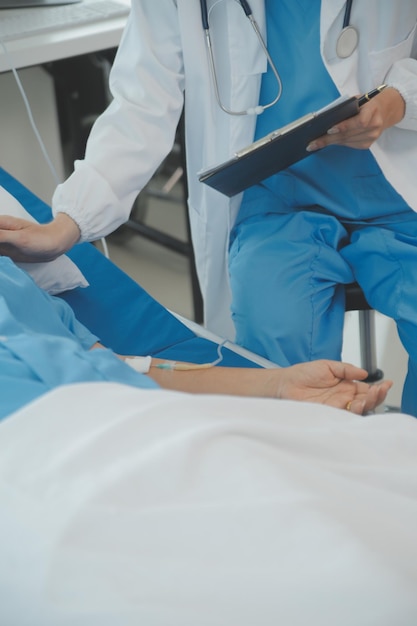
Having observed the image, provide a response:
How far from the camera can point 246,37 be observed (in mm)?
1578

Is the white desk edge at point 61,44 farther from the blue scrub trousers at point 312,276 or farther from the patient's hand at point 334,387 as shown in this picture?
the patient's hand at point 334,387

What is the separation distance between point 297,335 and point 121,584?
0.95 m

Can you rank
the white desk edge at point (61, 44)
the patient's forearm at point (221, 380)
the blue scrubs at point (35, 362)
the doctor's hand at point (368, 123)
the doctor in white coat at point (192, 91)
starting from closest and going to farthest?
the blue scrubs at point (35, 362)
the patient's forearm at point (221, 380)
the doctor's hand at point (368, 123)
the doctor in white coat at point (192, 91)
the white desk edge at point (61, 44)

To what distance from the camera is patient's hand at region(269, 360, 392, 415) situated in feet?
3.81

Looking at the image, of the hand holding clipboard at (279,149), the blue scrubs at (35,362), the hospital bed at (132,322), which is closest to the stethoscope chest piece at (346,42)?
the hand holding clipboard at (279,149)

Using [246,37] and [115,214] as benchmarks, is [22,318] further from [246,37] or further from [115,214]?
[246,37]

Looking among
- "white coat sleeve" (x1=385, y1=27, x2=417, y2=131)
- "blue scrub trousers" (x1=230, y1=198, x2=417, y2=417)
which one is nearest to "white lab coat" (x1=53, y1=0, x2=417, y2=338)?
"white coat sleeve" (x1=385, y1=27, x2=417, y2=131)

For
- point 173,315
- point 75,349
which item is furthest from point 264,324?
point 75,349

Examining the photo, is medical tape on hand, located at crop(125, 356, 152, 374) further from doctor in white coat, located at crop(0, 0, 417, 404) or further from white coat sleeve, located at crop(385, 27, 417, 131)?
white coat sleeve, located at crop(385, 27, 417, 131)

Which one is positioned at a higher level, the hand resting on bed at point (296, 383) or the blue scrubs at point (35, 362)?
the blue scrubs at point (35, 362)

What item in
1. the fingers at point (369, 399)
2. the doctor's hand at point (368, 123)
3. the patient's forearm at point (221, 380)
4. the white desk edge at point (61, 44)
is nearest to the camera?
the fingers at point (369, 399)

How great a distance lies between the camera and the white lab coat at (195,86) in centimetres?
152

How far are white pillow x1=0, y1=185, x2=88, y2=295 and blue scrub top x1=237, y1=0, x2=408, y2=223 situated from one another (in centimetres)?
38

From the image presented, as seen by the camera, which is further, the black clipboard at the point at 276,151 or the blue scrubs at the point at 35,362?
the black clipboard at the point at 276,151
